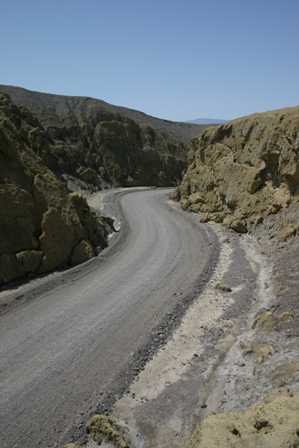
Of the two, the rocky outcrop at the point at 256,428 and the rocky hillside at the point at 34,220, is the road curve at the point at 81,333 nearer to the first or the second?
the rocky hillside at the point at 34,220

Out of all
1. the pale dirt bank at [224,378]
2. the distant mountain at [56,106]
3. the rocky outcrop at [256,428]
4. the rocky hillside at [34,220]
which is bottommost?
the pale dirt bank at [224,378]

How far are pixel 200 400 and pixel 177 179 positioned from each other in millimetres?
68525

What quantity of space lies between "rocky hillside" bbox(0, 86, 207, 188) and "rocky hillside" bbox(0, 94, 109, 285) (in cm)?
3684

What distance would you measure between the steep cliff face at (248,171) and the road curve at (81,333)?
562cm

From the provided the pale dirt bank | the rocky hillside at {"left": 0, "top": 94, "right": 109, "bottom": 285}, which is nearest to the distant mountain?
the rocky hillside at {"left": 0, "top": 94, "right": 109, "bottom": 285}

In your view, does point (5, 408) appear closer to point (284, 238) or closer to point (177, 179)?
point (284, 238)

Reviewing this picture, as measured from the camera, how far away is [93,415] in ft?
35.3

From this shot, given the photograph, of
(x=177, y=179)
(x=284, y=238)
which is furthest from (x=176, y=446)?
(x=177, y=179)

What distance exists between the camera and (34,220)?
21.5 m

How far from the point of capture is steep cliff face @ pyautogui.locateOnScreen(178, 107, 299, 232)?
88.7 feet

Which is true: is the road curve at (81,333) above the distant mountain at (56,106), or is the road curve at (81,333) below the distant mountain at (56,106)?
below

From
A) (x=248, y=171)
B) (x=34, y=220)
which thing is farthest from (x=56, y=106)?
(x=34, y=220)

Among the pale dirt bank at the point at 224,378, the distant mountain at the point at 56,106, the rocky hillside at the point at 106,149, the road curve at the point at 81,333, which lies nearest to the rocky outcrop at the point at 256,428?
the pale dirt bank at the point at 224,378

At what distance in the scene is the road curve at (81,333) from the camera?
10.9 m
